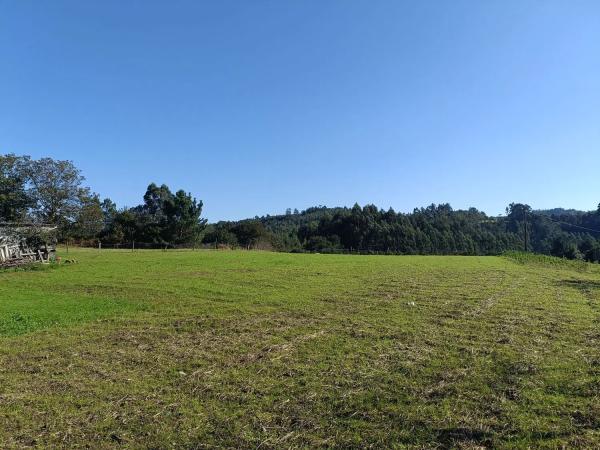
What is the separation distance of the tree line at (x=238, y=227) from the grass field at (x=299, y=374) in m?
42.2

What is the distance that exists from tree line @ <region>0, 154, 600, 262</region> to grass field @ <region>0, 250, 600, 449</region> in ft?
138

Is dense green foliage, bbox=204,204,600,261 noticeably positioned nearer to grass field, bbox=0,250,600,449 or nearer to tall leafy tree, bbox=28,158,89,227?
tall leafy tree, bbox=28,158,89,227

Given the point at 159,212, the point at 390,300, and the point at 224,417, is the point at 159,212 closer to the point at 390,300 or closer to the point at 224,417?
the point at 390,300

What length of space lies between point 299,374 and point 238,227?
86410 mm

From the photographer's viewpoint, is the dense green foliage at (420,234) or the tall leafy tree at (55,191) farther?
the dense green foliage at (420,234)

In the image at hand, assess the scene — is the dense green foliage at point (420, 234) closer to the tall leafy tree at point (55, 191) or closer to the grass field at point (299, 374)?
the tall leafy tree at point (55, 191)

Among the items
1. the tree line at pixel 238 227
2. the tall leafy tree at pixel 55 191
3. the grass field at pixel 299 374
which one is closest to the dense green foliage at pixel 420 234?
the tree line at pixel 238 227

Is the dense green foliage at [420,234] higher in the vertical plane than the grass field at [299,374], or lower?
higher

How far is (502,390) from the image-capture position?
5.38 metres

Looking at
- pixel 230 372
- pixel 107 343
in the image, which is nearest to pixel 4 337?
pixel 107 343

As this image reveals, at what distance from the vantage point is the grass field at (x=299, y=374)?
14.3 feet

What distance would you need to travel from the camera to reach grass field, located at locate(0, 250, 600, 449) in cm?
437

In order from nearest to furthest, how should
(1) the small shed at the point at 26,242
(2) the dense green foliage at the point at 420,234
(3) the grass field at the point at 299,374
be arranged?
(3) the grass field at the point at 299,374 < (1) the small shed at the point at 26,242 < (2) the dense green foliage at the point at 420,234

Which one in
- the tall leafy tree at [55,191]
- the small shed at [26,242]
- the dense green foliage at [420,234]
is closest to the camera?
the small shed at [26,242]
